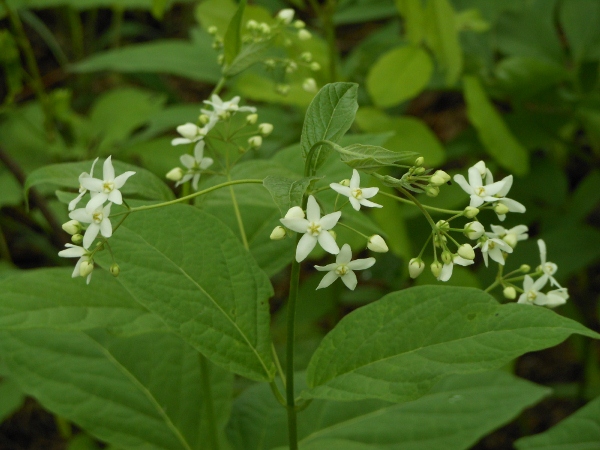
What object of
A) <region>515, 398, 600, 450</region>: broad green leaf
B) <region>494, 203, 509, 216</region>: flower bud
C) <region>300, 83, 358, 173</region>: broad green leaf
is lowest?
<region>515, 398, 600, 450</region>: broad green leaf

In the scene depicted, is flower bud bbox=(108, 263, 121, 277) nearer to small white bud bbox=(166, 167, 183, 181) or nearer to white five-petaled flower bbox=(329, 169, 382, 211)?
small white bud bbox=(166, 167, 183, 181)

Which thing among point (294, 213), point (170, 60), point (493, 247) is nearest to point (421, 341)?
point (493, 247)

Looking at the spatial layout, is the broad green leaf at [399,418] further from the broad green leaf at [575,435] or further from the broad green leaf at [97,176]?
the broad green leaf at [97,176]

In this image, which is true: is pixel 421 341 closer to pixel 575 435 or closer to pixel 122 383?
pixel 575 435

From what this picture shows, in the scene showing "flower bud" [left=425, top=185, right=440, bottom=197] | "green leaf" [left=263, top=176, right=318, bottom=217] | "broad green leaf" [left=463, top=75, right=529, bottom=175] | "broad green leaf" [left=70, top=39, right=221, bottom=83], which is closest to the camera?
"green leaf" [left=263, top=176, right=318, bottom=217]

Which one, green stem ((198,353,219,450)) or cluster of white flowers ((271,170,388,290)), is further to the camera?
green stem ((198,353,219,450))

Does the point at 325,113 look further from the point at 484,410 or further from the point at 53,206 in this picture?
the point at 53,206

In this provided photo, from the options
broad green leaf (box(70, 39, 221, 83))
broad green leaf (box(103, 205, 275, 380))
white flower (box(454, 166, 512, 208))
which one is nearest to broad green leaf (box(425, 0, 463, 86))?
broad green leaf (box(70, 39, 221, 83))
